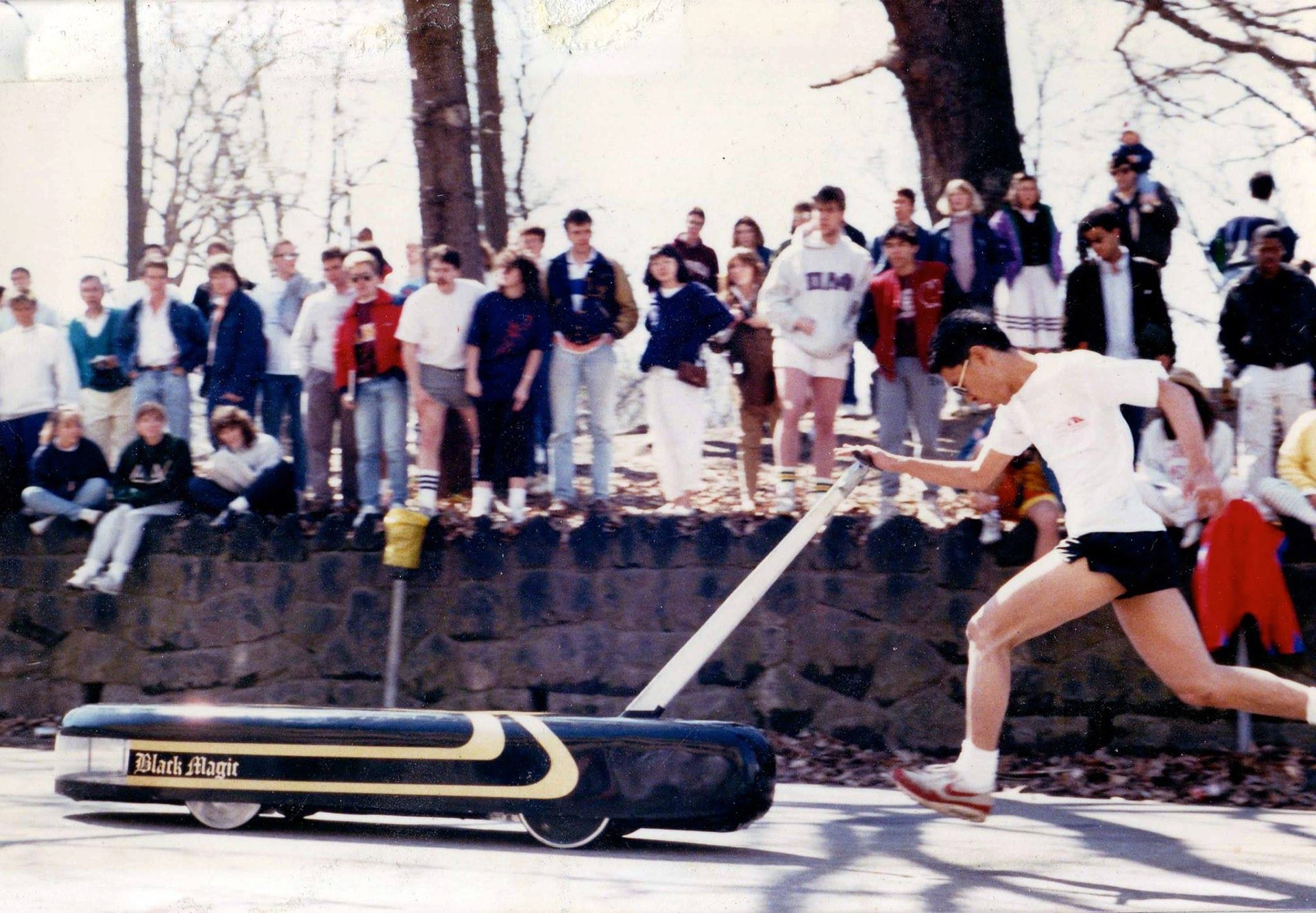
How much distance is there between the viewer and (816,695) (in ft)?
33.2

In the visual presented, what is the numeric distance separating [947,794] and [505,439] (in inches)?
205

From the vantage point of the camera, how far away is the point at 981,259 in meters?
10.4

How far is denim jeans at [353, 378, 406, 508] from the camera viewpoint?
1110 cm

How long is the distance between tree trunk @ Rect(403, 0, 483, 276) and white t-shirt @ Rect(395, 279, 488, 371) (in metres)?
1.83

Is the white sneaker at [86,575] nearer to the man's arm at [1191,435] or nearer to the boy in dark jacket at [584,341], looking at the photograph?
the boy in dark jacket at [584,341]

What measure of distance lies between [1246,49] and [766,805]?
8966mm

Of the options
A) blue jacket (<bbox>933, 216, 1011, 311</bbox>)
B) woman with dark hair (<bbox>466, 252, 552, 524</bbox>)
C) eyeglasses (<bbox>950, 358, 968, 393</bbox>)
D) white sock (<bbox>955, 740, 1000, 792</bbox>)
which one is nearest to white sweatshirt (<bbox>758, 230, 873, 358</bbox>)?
blue jacket (<bbox>933, 216, 1011, 311</bbox>)

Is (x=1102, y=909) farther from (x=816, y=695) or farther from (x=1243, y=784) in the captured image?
(x=816, y=695)

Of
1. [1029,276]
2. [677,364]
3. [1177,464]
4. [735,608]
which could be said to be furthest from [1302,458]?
[735,608]

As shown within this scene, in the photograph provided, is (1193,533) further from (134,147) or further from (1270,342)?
(134,147)

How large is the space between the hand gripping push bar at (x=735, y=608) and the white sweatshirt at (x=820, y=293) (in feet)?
12.2

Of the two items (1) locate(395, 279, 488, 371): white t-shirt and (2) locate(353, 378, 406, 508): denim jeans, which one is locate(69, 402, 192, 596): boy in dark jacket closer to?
(2) locate(353, 378, 406, 508): denim jeans

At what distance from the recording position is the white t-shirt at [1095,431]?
234 inches

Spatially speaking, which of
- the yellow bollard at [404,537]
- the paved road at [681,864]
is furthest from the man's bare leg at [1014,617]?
the yellow bollard at [404,537]
